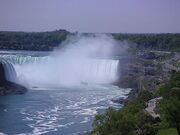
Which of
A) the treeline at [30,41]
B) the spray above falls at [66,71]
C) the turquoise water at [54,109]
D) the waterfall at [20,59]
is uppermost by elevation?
the treeline at [30,41]

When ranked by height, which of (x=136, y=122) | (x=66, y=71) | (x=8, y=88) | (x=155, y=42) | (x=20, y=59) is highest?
(x=155, y=42)

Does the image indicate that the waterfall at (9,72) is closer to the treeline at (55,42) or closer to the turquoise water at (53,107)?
the turquoise water at (53,107)

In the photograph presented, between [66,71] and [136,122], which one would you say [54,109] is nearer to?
[136,122]

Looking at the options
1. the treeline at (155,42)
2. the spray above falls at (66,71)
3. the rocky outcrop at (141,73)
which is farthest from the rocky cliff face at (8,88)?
the treeline at (155,42)

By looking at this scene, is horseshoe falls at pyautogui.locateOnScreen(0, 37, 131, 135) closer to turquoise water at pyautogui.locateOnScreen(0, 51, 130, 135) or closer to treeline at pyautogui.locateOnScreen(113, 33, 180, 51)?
turquoise water at pyautogui.locateOnScreen(0, 51, 130, 135)

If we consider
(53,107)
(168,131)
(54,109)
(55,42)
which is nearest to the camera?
(168,131)

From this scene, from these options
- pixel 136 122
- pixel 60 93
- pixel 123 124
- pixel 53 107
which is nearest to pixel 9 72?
pixel 60 93

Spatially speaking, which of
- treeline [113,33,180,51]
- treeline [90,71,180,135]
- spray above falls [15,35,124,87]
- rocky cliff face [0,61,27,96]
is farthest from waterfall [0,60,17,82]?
treeline [113,33,180,51]
